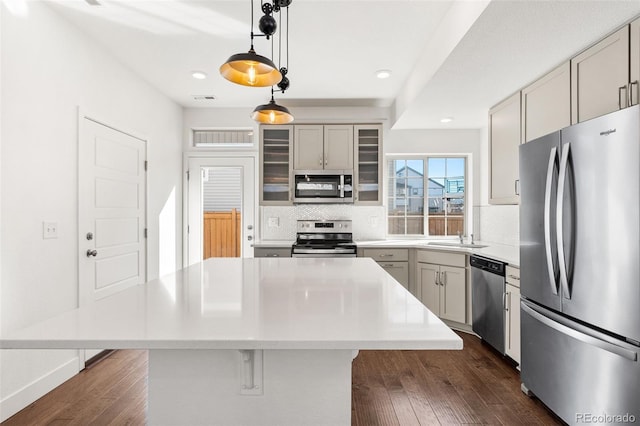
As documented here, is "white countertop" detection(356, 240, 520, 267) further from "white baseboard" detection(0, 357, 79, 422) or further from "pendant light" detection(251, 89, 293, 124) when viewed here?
"white baseboard" detection(0, 357, 79, 422)

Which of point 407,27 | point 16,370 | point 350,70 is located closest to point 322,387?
point 16,370

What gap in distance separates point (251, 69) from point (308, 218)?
308 cm

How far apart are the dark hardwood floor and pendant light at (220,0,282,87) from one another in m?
1.93

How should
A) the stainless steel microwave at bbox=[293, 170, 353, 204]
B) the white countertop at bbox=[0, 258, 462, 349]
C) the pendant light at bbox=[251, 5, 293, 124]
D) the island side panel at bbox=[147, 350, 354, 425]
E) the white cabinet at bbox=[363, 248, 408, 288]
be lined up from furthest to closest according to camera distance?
the stainless steel microwave at bbox=[293, 170, 353, 204], the white cabinet at bbox=[363, 248, 408, 288], the pendant light at bbox=[251, 5, 293, 124], the island side panel at bbox=[147, 350, 354, 425], the white countertop at bbox=[0, 258, 462, 349]

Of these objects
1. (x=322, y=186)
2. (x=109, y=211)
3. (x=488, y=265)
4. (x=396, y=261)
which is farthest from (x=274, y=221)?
(x=488, y=265)

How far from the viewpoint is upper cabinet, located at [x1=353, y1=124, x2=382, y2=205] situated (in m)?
4.41

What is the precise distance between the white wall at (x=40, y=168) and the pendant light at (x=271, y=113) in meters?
1.45

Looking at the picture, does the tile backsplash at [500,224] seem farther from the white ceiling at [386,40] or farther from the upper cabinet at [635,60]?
the upper cabinet at [635,60]

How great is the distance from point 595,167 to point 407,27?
1.62m

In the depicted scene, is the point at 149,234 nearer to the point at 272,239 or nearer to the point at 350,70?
the point at 272,239

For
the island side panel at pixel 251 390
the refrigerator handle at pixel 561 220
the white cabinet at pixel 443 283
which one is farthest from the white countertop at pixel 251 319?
the white cabinet at pixel 443 283

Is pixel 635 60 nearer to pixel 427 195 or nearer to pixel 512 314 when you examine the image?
pixel 512 314

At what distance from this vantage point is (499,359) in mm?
2965

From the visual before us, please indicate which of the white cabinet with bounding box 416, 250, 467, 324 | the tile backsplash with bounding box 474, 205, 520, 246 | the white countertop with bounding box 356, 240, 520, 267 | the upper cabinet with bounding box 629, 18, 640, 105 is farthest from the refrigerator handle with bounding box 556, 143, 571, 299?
the tile backsplash with bounding box 474, 205, 520, 246
